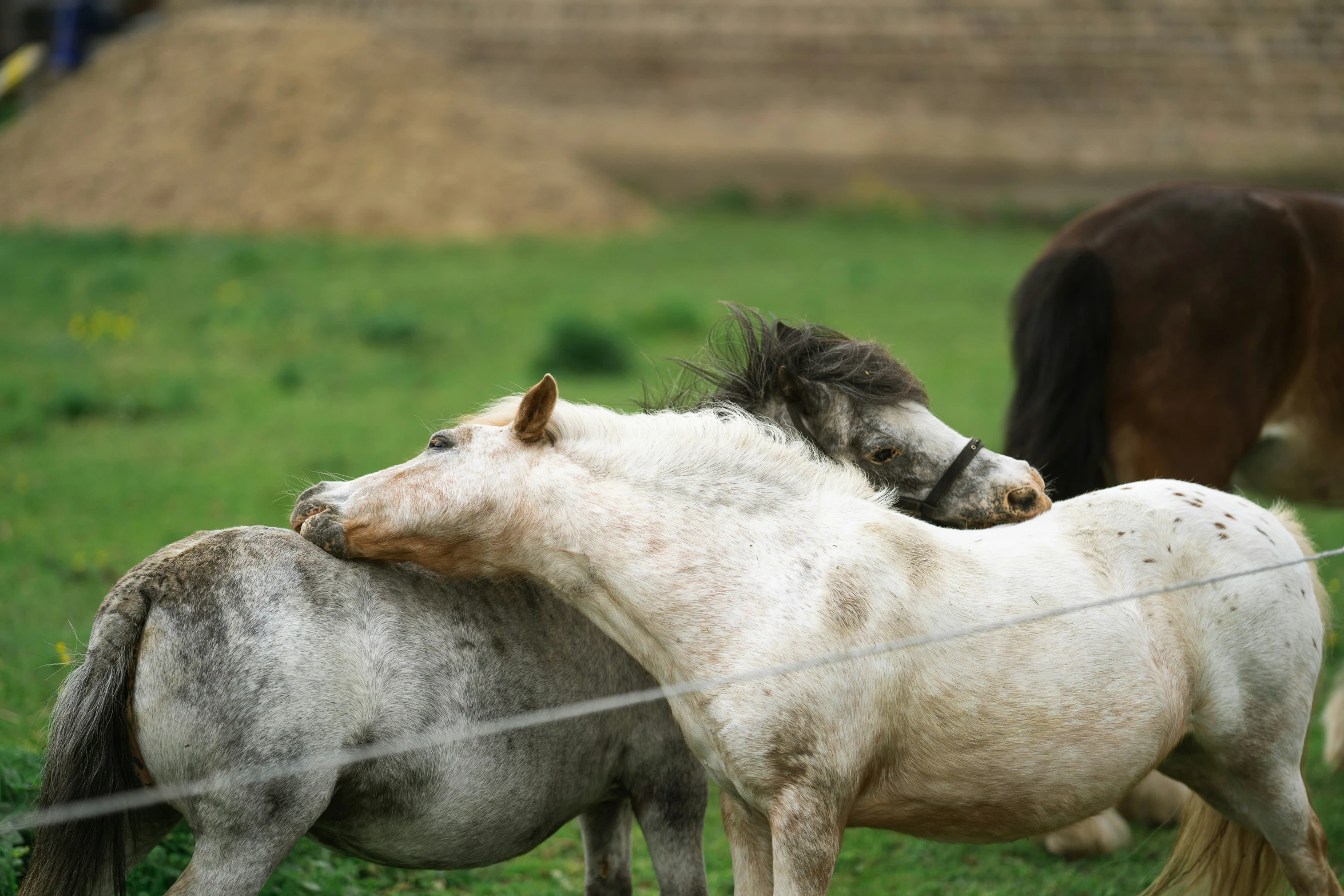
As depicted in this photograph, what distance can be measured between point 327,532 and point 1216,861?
2770mm

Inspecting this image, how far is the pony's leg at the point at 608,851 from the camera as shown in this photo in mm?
3588

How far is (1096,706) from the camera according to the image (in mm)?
2977

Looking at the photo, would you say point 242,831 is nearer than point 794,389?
Yes

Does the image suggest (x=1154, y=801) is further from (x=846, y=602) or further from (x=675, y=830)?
(x=846, y=602)

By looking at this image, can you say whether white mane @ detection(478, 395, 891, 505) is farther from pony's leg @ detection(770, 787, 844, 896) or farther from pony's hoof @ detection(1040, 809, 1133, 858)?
pony's hoof @ detection(1040, 809, 1133, 858)

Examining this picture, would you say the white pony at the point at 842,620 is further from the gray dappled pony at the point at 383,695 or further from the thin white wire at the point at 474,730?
the gray dappled pony at the point at 383,695

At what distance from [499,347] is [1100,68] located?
36.1 ft

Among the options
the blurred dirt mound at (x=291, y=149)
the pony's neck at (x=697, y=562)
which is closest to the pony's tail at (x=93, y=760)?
the pony's neck at (x=697, y=562)

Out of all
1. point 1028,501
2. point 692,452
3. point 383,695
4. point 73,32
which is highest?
point 692,452

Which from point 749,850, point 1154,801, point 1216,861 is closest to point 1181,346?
point 1154,801

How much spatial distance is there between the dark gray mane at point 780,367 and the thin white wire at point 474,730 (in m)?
0.79

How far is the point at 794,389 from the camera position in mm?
3479

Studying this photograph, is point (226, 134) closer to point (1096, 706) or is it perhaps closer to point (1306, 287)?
point (1306, 287)

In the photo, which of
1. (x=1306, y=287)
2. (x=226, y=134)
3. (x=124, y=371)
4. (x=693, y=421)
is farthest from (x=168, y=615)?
(x=226, y=134)
